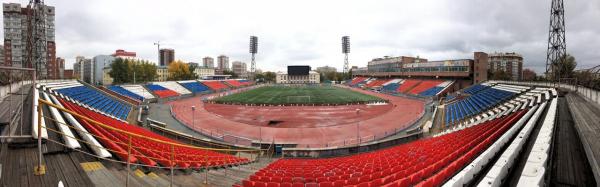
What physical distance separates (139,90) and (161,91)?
5174mm

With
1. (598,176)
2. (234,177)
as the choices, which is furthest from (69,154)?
(598,176)

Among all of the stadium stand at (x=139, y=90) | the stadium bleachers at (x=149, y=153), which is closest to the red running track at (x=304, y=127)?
the stadium bleachers at (x=149, y=153)

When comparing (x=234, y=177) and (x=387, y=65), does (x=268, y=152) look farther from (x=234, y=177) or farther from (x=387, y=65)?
(x=387, y=65)

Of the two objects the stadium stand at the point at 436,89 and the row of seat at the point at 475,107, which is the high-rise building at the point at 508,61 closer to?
the stadium stand at the point at 436,89

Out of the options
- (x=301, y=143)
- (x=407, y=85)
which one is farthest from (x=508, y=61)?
(x=301, y=143)

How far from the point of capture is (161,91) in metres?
56.3

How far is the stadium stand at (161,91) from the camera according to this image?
178 feet

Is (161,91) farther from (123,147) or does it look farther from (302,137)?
(123,147)

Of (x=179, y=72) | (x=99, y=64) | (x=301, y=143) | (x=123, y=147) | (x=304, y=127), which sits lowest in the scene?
(x=301, y=143)

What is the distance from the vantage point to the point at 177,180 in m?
7.21

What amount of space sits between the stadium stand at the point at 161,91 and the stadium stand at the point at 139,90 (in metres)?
1.82

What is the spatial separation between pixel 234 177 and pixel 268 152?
1120cm

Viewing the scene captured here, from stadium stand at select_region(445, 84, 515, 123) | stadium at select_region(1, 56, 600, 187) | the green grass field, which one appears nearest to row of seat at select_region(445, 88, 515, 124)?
stadium stand at select_region(445, 84, 515, 123)

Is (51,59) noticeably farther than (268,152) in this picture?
Yes
